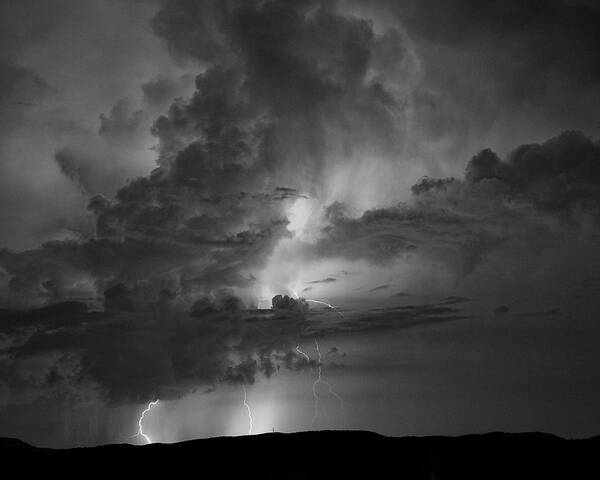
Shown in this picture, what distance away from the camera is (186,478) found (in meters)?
86.1

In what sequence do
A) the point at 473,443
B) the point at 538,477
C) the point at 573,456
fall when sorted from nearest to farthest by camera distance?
the point at 538,477 → the point at 573,456 → the point at 473,443

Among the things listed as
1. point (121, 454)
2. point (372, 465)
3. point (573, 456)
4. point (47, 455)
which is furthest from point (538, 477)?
point (47, 455)

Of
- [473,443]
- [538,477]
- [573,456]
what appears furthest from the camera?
[473,443]

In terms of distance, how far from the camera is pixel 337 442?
318 feet

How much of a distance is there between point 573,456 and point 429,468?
1877 centimetres

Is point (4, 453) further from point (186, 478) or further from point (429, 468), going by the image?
point (429, 468)

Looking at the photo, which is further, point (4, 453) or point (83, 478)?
point (4, 453)

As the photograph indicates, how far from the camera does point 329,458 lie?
298 ft

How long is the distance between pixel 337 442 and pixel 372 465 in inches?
401

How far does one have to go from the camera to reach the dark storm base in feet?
284

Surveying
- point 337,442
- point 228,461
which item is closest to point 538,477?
point 337,442

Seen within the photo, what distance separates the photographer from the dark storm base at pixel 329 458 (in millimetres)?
86688

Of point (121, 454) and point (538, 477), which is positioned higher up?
point (121, 454)

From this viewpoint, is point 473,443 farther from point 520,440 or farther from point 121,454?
point 121,454
